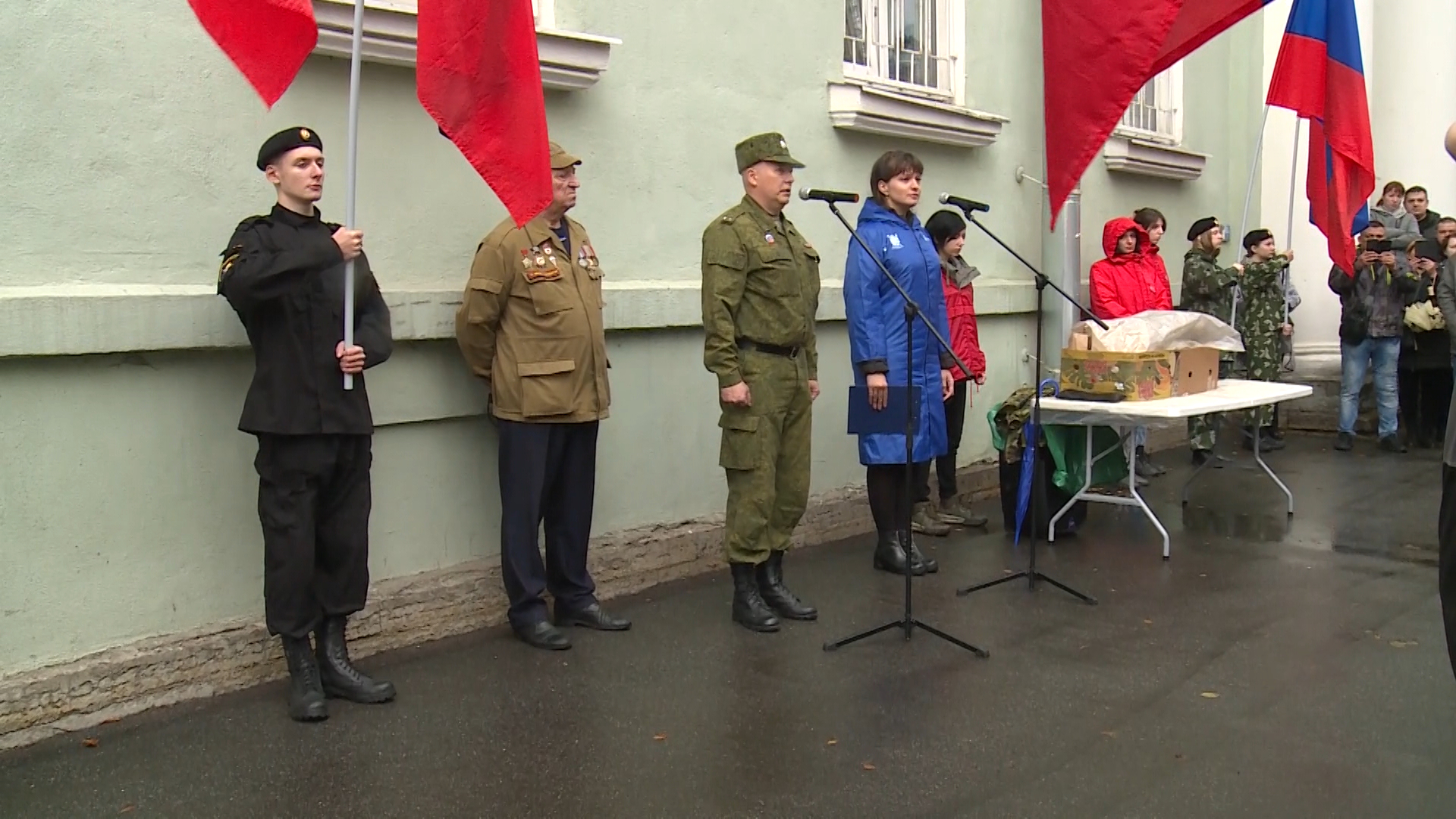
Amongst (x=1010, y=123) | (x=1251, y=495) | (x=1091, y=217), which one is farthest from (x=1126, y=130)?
(x=1251, y=495)

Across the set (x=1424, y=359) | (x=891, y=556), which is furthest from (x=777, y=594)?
(x=1424, y=359)

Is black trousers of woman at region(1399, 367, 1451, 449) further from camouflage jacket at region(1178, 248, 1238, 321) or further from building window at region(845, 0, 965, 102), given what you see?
building window at region(845, 0, 965, 102)

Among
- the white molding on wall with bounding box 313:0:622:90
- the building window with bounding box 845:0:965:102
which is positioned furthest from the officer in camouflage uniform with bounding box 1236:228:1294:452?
the white molding on wall with bounding box 313:0:622:90

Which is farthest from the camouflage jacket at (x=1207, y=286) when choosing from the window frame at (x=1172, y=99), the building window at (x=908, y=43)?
the building window at (x=908, y=43)

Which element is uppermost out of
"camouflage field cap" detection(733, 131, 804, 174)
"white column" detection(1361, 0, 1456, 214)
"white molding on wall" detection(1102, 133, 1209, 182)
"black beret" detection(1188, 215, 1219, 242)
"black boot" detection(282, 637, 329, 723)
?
"white column" detection(1361, 0, 1456, 214)

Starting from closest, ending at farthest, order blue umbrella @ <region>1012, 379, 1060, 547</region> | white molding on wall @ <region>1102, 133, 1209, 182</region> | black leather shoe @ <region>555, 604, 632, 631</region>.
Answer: black leather shoe @ <region>555, 604, 632, 631</region>, blue umbrella @ <region>1012, 379, 1060, 547</region>, white molding on wall @ <region>1102, 133, 1209, 182</region>

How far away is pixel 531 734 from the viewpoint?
447 centimetres

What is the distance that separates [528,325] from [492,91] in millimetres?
1272

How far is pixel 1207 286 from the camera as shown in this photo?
393 inches

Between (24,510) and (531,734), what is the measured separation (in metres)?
1.81

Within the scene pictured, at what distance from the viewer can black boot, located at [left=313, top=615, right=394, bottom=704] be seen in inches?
187

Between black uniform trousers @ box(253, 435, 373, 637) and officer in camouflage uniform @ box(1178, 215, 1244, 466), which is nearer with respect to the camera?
black uniform trousers @ box(253, 435, 373, 637)

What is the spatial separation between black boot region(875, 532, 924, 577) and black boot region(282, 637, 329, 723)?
10.1 feet

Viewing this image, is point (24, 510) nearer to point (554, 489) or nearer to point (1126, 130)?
point (554, 489)
